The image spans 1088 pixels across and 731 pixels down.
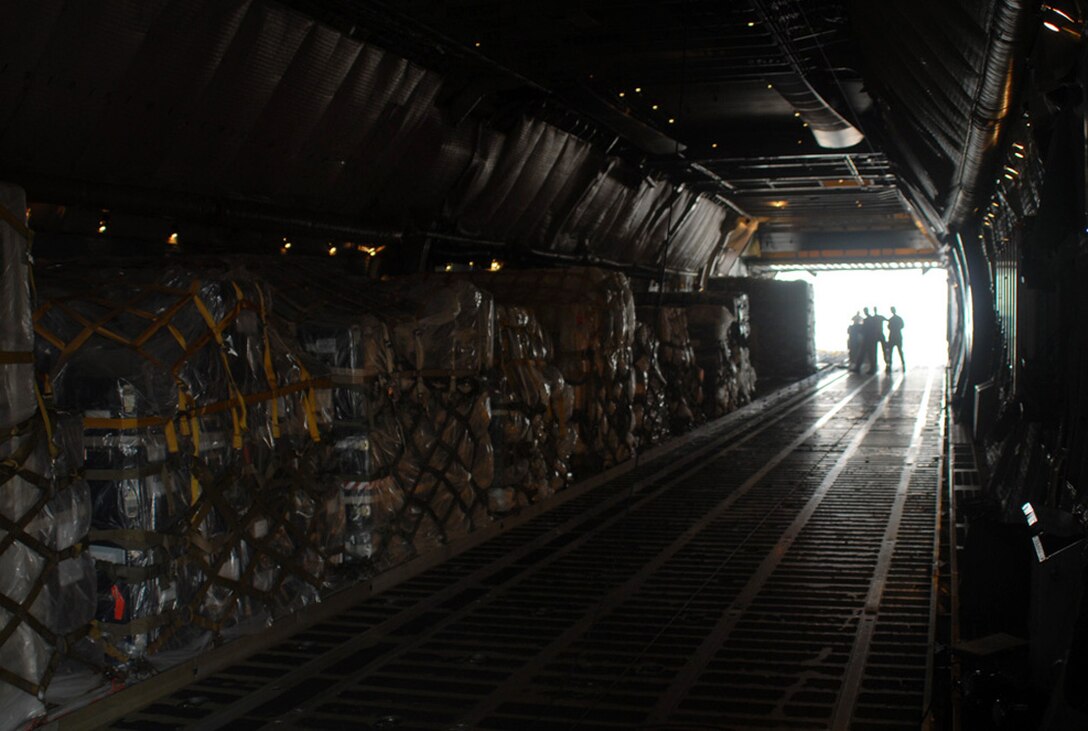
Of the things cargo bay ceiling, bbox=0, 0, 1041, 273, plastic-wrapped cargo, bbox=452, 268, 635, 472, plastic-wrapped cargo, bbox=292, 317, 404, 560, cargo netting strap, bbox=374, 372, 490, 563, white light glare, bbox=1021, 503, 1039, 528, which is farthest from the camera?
plastic-wrapped cargo, bbox=452, 268, 635, 472

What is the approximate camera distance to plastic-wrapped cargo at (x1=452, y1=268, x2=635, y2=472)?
13492 millimetres

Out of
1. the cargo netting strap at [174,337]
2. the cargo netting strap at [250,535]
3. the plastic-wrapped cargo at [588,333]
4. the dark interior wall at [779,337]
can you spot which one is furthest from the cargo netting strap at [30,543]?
the dark interior wall at [779,337]

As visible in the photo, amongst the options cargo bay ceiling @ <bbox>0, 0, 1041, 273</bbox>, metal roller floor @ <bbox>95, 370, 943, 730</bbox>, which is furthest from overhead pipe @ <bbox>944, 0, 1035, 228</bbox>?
metal roller floor @ <bbox>95, 370, 943, 730</bbox>

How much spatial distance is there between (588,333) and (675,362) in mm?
4772

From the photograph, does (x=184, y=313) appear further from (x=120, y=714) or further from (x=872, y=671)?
(x=872, y=671)

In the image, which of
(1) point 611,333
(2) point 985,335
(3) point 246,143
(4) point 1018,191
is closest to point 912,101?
(4) point 1018,191

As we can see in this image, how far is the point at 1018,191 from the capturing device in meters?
10.1

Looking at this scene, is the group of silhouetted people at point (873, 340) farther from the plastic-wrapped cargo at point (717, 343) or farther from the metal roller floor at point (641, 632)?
the metal roller floor at point (641, 632)

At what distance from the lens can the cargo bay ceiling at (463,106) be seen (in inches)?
388

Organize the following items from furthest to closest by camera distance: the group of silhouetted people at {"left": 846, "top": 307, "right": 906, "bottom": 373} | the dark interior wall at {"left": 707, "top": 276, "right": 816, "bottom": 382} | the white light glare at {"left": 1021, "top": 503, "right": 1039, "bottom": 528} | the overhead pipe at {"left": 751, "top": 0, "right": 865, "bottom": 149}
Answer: the group of silhouetted people at {"left": 846, "top": 307, "right": 906, "bottom": 373} < the dark interior wall at {"left": 707, "top": 276, "right": 816, "bottom": 382} < the overhead pipe at {"left": 751, "top": 0, "right": 865, "bottom": 149} < the white light glare at {"left": 1021, "top": 503, "right": 1039, "bottom": 528}

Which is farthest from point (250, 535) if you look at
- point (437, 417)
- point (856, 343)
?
point (856, 343)

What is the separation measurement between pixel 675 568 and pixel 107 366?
459 centimetres

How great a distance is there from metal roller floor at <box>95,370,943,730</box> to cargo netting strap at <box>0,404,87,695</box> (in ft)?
1.68

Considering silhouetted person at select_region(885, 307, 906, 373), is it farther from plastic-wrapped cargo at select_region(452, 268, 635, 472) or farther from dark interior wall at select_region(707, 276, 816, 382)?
plastic-wrapped cargo at select_region(452, 268, 635, 472)
